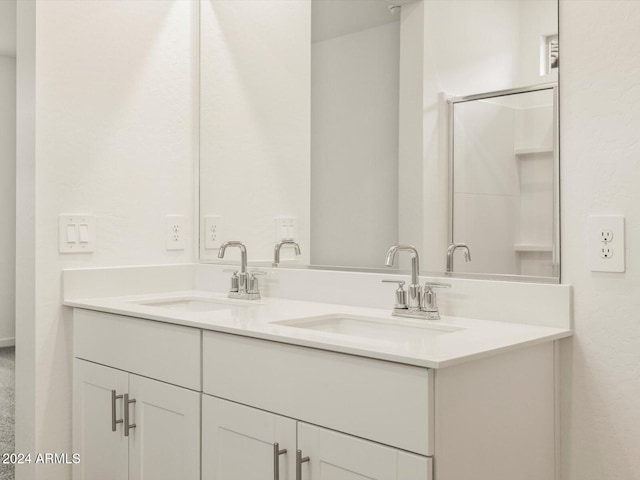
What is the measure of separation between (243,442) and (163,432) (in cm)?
32

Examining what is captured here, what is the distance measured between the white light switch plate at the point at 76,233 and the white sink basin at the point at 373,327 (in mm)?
816

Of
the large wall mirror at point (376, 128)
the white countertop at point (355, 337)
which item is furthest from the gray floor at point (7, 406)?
the large wall mirror at point (376, 128)

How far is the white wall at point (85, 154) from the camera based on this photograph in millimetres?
1938

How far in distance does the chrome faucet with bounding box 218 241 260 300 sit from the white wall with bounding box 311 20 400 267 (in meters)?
0.20

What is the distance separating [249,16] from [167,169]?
600mm

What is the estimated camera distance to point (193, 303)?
6.98 feet

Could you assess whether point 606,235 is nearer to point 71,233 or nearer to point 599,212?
point 599,212

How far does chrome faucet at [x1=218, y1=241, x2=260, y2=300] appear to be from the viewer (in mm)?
2010

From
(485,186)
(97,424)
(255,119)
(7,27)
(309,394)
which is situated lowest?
(97,424)

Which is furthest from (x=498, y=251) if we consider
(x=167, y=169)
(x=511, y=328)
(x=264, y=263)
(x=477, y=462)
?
(x=167, y=169)

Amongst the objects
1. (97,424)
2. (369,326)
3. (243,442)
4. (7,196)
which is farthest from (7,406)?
(369,326)

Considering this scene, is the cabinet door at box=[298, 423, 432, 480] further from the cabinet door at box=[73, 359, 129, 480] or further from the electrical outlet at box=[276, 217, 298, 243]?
the electrical outlet at box=[276, 217, 298, 243]

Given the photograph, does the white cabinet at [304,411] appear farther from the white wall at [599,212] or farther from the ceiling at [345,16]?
the ceiling at [345,16]

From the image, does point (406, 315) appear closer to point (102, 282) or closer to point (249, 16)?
point (102, 282)
